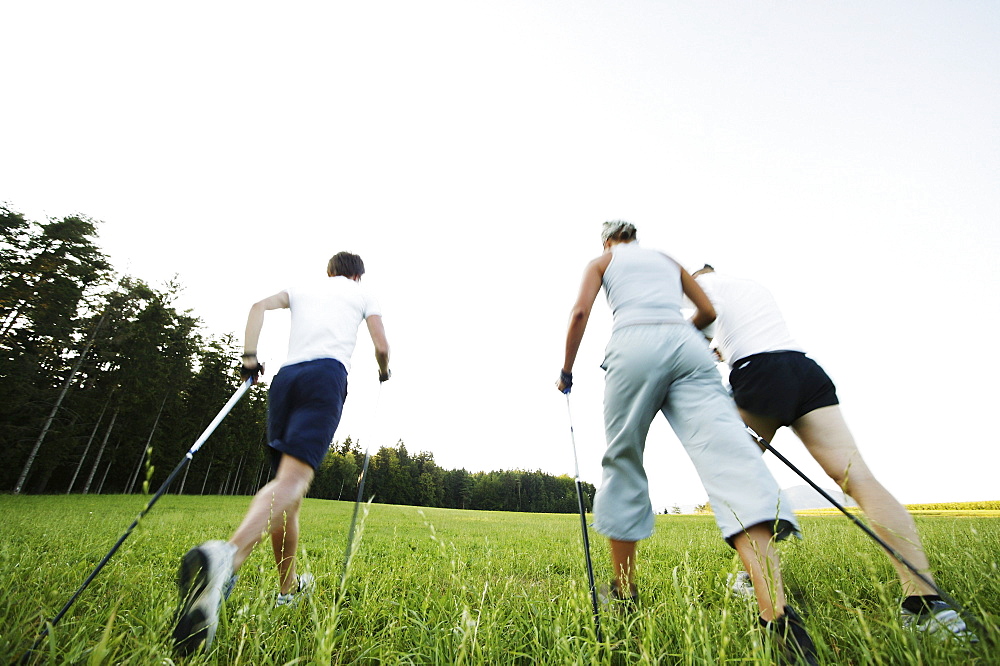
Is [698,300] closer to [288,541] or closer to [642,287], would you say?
[642,287]

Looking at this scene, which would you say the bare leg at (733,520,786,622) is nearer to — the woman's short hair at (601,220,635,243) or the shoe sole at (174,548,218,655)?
the woman's short hair at (601,220,635,243)

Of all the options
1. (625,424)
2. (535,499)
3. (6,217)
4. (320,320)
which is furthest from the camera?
(535,499)

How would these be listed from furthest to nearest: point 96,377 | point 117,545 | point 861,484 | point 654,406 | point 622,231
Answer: point 96,377, point 622,231, point 654,406, point 861,484, point 117,545

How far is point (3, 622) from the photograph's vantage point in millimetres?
1673

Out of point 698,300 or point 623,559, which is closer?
point 623,559

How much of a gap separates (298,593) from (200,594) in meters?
0.41

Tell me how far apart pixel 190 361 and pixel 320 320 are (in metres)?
31.8

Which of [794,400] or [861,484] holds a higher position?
[794,400]

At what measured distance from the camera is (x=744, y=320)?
2686 millimetres

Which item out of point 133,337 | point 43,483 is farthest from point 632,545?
point 43,483

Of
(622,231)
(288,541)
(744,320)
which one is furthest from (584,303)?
(288,541)

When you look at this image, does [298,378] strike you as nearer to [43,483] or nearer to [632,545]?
[632,545]

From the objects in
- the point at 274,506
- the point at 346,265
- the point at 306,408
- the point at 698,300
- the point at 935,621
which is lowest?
the point at 935,621

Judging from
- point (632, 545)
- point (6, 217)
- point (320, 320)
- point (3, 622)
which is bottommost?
point (3, 622)
